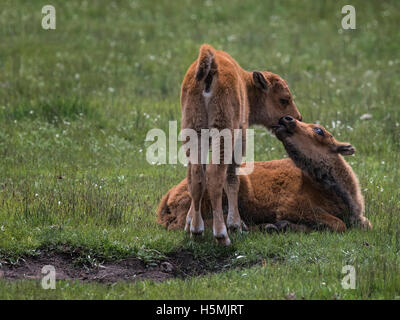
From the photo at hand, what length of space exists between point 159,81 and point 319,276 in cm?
879

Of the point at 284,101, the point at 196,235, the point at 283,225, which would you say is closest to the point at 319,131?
the point at 284,101

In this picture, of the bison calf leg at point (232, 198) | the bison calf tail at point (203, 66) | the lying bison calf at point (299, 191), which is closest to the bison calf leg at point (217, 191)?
the bison calf leg at point (232, 198)

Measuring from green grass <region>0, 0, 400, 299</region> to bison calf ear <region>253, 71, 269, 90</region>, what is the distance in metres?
1.90

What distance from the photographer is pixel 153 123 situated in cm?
1193

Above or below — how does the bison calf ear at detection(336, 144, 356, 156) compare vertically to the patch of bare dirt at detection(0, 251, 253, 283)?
above

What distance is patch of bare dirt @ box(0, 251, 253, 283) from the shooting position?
6.38 meters

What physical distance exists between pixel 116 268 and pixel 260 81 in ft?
9.93

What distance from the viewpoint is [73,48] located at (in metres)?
15.9

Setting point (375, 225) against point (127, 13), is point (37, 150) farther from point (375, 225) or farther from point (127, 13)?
point (127, 13)

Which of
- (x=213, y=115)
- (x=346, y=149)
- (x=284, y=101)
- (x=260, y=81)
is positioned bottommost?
(x=346, y=149)

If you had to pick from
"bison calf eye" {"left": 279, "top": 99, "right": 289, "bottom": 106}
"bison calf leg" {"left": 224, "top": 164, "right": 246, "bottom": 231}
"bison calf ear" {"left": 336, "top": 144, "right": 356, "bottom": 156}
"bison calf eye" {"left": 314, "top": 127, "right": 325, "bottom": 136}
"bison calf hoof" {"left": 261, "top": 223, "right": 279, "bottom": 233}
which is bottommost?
"bison calf hoof" {"left": 261, "top": 223, "right": 279, "bottom": 233}

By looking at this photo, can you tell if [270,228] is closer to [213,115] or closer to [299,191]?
[299,191]

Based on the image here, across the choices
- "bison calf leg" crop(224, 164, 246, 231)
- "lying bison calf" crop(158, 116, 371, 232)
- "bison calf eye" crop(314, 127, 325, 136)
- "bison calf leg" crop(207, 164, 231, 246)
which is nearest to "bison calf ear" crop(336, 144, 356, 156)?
"lying bison calf" crop(158, 116, 371, 232)

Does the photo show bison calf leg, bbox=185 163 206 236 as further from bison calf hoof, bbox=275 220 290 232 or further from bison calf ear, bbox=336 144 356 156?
bison calf ear, bbox=336 144 356 156
